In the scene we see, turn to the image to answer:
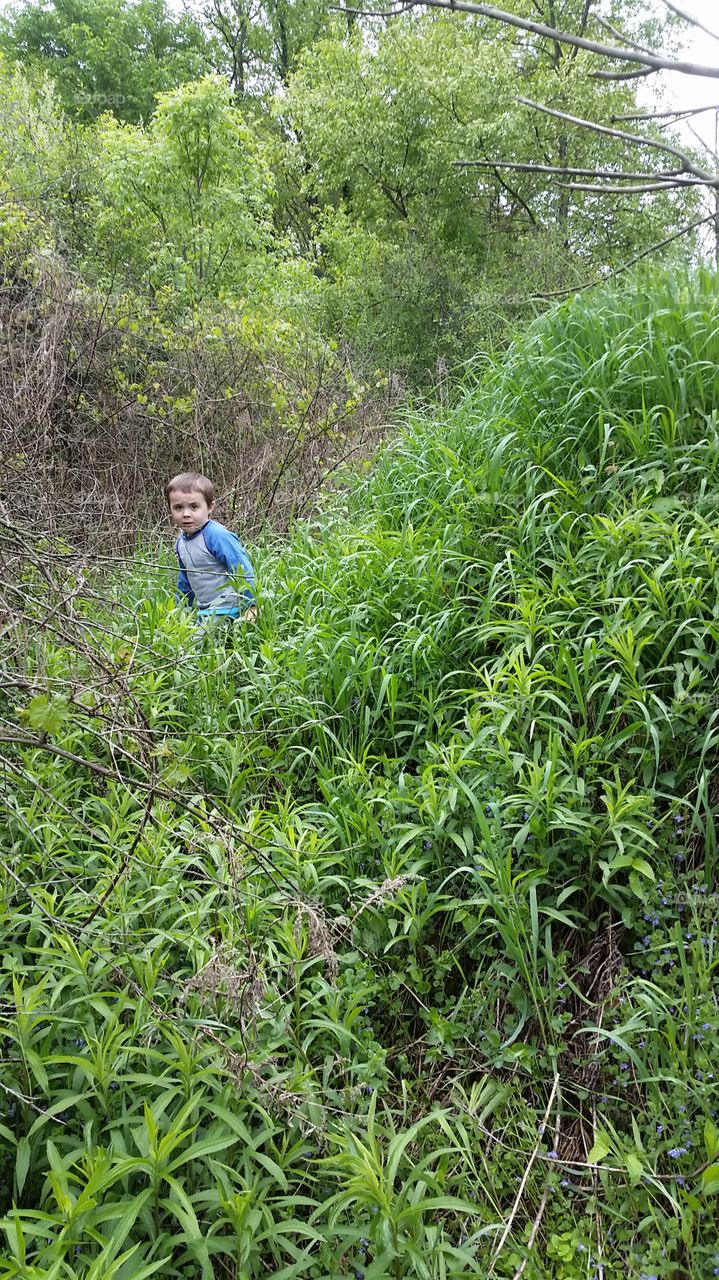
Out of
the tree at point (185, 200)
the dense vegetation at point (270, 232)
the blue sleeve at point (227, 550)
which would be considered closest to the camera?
the blue sleeve at point (227, 550)

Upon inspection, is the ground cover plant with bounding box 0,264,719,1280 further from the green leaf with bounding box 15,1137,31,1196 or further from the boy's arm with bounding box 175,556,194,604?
the boy's arm with bounding box 175,556,194,604

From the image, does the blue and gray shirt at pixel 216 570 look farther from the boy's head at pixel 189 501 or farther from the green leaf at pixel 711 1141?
the green leaf at pixel 711 1141

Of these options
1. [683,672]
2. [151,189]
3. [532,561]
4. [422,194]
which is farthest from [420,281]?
[683,672]

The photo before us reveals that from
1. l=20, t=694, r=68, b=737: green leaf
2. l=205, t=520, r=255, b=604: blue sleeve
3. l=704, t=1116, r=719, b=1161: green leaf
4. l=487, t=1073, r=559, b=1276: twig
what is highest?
l=20, t=694, r=68, b=737: green leaf

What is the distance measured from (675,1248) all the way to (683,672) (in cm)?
167

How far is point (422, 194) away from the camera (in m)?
19.4

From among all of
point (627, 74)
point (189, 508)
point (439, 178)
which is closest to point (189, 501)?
point (189, 508)

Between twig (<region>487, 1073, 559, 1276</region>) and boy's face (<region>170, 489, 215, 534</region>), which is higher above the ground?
boy's face (<region>170, 489, 215, 534</region>)

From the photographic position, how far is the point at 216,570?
4.73m

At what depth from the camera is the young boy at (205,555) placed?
442 cm

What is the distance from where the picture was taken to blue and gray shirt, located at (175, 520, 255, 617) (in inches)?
172

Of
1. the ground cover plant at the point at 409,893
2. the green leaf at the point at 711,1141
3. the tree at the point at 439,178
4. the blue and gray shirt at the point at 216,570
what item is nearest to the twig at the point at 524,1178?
the ground cover plant at the point at 409,893

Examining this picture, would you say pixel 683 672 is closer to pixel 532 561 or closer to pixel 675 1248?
pixel 532 561

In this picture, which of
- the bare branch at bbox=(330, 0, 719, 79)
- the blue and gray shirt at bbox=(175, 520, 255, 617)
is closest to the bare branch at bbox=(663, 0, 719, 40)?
the bare branch at bbox=(330, 0, 719, 79)
